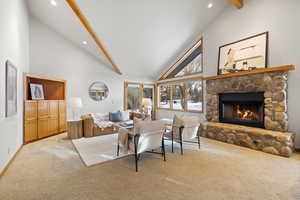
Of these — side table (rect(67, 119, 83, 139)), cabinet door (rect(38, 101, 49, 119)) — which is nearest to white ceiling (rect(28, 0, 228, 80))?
cabinet door (rect(38, 101, 49, 119))

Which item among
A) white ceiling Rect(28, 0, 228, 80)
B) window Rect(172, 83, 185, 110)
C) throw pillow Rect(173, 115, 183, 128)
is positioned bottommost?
throw pillow Rect(173, 115, 183, 128)

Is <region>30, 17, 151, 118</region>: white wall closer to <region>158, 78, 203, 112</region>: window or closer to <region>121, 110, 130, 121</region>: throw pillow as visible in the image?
<region>121, 110, 130, 121</region>: throw pillow

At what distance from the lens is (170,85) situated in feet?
25.2

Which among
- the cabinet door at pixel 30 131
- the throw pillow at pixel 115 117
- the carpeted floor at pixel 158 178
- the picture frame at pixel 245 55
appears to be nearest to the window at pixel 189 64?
the picture frame at pixel 245 55

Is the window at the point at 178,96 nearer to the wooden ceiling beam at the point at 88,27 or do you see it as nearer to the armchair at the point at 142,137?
the wooden ceiling beam at the point at 88,27

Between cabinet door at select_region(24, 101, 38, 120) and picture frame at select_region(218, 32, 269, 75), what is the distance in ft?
20.5

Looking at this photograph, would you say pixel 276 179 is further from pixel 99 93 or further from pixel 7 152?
pixel 99 93

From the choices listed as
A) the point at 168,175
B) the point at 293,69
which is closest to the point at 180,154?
the point at 168,175

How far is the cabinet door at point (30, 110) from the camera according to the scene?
161 inches

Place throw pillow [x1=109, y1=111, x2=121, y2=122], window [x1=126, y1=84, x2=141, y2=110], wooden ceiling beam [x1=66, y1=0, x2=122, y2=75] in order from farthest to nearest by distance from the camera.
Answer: window [x1=126, y1=84, x2=141, y2=110]
throw pillow [x1=109, y1=111, x2=121, y2=122]
wooden ceiling beam [x1=66, y1=0, x2=122, y2=75]

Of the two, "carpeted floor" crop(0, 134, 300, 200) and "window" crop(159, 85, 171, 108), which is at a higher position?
"window" crop(159, 85, 171, 108)

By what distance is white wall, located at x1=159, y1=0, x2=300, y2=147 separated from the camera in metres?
3.49

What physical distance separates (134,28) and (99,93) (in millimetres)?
3478

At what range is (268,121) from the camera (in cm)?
372
